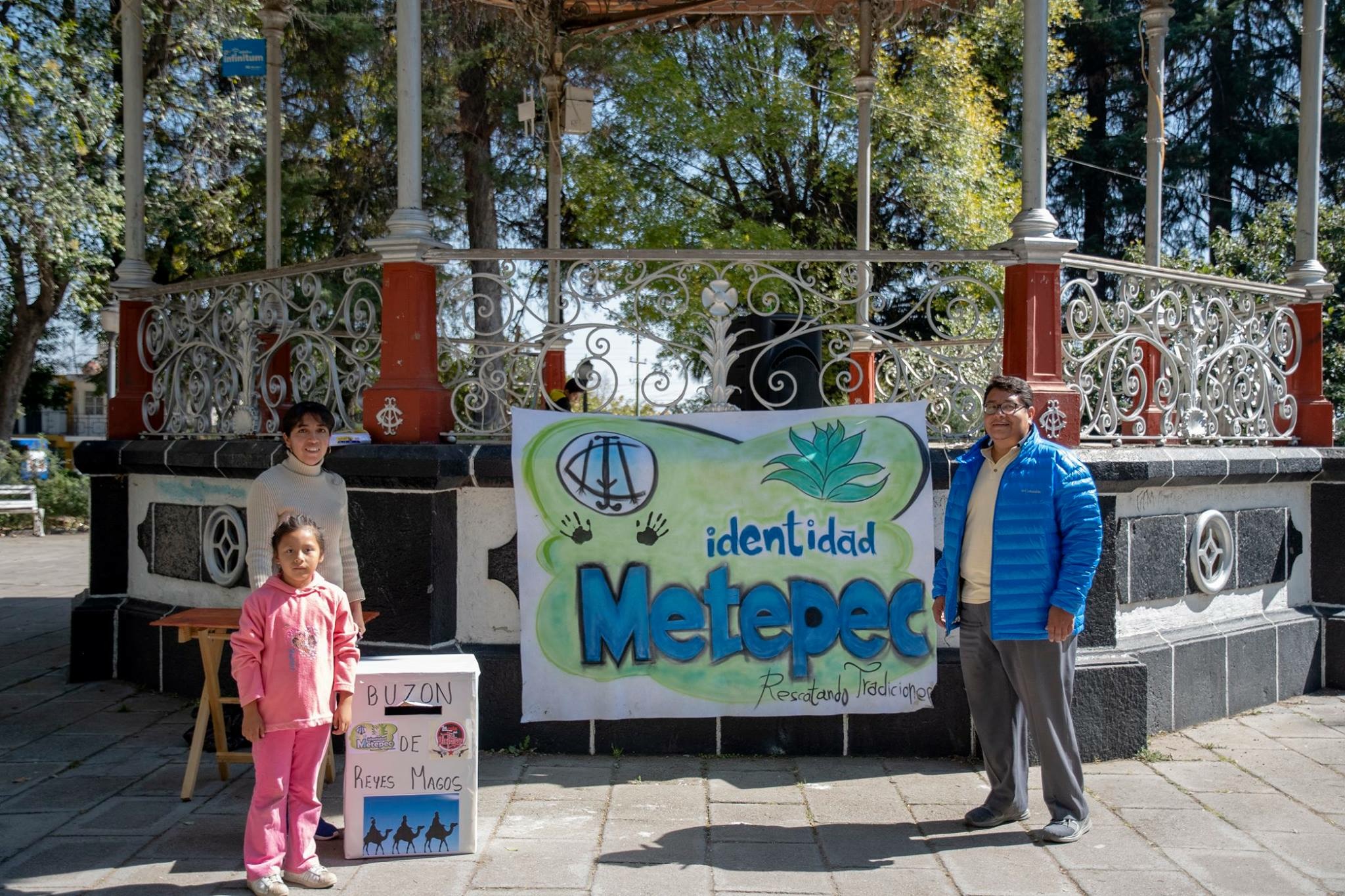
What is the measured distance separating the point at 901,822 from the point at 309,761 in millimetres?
2368

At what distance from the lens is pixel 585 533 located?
19.3ft

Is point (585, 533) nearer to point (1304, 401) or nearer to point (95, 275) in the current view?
point (1304, 401)

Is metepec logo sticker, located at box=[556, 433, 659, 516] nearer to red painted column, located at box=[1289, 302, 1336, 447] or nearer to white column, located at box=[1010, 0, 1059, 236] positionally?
white column, located at box=[1010, 0, 1059, 236]

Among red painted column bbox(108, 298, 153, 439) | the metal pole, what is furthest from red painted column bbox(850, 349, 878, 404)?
red painted column bbox(108, 298, 153, 439)

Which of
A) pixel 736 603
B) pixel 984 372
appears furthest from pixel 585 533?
pixel 984 372

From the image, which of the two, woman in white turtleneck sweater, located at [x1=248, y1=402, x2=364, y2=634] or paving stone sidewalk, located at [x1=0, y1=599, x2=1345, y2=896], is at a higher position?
woman in white turtleneck sweater, located at [x1=248, y1=402, x2=364, y2=634]

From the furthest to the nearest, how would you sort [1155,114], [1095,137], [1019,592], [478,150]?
1. [1095,137]
2. [478,150]
3. [1155,114]
4. [1019,592]

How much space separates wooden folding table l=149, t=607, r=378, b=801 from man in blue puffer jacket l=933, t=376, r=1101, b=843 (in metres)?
2.59

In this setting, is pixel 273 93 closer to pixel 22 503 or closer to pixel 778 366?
pixel 778 366

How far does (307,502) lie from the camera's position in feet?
16.3

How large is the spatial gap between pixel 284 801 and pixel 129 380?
14.2ft

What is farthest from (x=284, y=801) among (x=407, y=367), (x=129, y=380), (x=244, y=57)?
(x=244, y=57)

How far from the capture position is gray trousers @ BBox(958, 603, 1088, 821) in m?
4.81

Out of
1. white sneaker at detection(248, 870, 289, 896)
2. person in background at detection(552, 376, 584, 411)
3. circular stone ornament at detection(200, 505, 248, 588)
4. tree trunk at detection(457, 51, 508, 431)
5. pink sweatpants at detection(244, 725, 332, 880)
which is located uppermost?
tree trunk at detection(457, 51, 508, 431)
